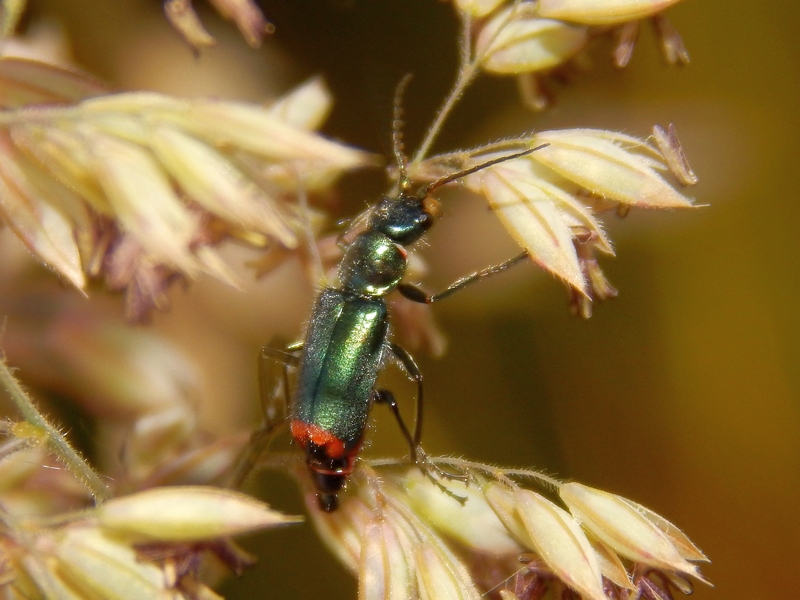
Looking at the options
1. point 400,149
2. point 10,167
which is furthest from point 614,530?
point 10,167

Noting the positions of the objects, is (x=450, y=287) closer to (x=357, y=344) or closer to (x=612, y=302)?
(x=357, y=344)

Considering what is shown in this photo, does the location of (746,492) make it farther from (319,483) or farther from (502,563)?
(319,483)

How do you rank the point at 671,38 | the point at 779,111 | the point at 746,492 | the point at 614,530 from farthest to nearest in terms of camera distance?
the point at 779,111 < the point at 746,492 < the point at 671,38 < the point at 614,530

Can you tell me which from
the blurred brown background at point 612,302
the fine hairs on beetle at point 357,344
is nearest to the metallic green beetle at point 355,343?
the fine hairs on beetle at point 357,344

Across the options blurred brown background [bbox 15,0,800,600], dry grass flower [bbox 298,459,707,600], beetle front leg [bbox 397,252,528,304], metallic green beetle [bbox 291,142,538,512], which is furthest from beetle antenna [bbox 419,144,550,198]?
blurred brown background [bbox 15,0,800,600]

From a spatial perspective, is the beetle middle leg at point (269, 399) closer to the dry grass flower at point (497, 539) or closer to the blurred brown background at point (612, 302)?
the dry grass flower at point (497, 539)
